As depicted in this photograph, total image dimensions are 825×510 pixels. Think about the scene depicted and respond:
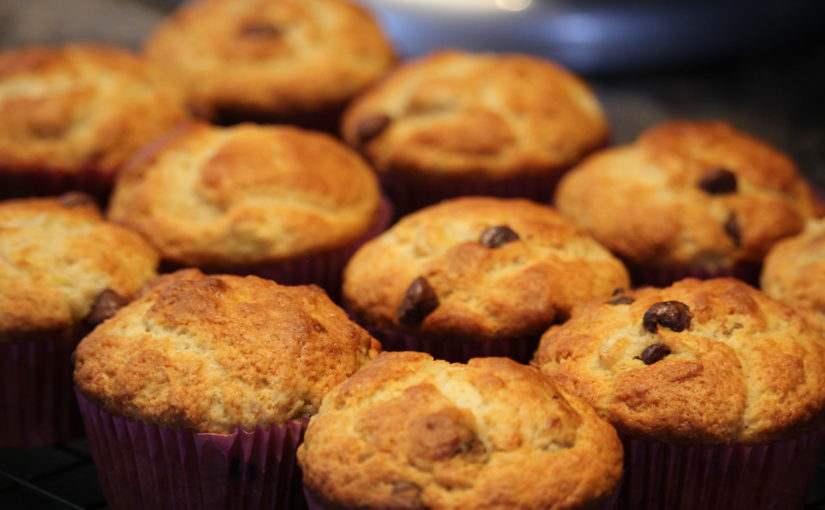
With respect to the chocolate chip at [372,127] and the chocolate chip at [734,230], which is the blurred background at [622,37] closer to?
the chocolate chip at [372,127]

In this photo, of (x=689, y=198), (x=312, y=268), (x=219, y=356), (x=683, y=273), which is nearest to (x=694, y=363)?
(x=683, y=273)

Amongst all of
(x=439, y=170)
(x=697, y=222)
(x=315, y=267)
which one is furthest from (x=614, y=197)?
(x=315, y=267)

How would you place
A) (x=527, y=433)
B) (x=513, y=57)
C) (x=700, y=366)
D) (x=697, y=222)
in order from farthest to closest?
(x=513, y=57) → (x=697, y=222) → (x=700, y=366) → (x=527, y=433)

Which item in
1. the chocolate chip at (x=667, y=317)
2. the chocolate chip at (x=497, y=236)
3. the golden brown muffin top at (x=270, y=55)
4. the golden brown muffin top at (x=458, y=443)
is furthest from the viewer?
the golden brown muffin top at (x=270, y=55)

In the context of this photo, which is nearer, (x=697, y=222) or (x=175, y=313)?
(x=175, y=313)

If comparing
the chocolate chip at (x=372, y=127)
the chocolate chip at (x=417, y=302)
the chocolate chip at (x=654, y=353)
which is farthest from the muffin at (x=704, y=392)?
the chocolate chip at (x=372, y=127)

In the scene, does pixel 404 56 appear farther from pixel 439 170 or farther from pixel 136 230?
pixel 136 230

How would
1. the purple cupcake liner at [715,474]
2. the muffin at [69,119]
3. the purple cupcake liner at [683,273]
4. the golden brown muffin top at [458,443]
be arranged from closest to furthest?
the golden brown muffin top at [458,443] < the purple cupcake liner at [715,474] < the purple cupcake liner at [683,273] < the muffin at [69,119]
